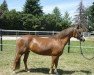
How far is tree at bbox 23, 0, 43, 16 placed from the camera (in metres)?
52.3

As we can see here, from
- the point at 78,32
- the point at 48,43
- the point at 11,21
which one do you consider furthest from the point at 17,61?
the point at 11,21

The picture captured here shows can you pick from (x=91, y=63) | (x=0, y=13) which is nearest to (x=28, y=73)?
(x=91, y=63)

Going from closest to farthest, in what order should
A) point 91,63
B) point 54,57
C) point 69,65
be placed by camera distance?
1. point 54,57
2. point 69,65
3. point 91,63

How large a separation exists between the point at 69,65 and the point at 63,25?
43.6m

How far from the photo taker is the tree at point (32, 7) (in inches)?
2061

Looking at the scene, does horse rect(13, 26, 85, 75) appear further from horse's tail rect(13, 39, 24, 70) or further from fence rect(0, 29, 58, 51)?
Answer: fence rect(0, 29, 58, 51)

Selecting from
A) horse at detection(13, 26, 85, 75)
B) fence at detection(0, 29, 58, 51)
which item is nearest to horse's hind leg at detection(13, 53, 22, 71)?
horse at detection(13, 26, 85, 75)

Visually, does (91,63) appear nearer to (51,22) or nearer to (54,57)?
(54,57)

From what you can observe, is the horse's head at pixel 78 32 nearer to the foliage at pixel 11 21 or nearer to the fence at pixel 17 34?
the fence at pixel 17 34

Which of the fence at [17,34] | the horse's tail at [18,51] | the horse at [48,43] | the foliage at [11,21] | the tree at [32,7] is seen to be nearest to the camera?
the horse at [48,43]

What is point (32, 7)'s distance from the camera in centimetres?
5234

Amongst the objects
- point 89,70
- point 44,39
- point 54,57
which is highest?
point 44,39

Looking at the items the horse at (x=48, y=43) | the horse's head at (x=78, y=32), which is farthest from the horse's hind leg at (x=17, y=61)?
the horse's head at (x=78, y=32)

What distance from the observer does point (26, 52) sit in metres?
8.60
